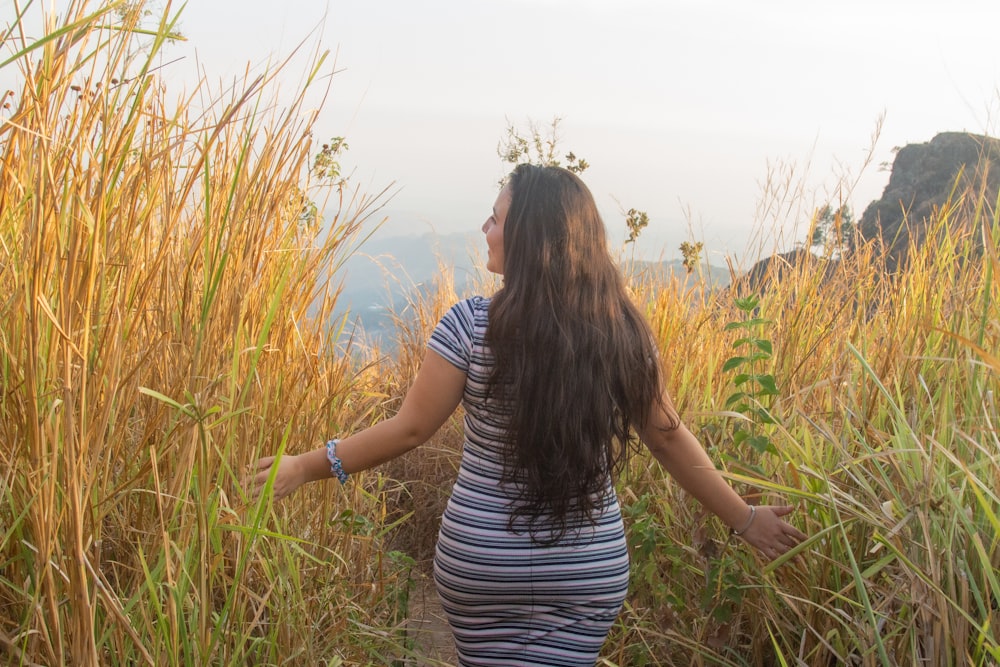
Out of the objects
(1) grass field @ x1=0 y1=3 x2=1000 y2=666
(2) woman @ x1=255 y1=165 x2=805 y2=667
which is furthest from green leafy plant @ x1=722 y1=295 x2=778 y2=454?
(2) woman @ x1=255 y1=165 x2=805 y2=667

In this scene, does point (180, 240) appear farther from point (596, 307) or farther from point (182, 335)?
point (596, 307)

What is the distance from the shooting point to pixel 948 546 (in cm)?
167

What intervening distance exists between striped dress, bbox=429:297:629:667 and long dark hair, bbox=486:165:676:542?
45 mm

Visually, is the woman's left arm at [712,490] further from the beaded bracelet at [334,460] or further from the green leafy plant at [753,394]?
the beaded bracelet at [334,460]

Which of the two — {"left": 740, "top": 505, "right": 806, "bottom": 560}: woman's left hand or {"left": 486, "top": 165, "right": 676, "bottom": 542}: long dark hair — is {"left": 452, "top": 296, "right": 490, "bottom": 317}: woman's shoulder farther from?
{"left": 740, "top": 505, "right": 806, "bottom": 560}: woman's left hand

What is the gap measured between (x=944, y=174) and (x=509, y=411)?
9963 mm

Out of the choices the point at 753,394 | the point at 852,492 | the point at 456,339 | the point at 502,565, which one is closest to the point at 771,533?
the point at 852,492

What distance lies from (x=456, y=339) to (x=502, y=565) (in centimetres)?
50

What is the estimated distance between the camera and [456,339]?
200cm

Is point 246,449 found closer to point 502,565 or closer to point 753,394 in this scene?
point 502,565

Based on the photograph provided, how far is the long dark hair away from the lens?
1.94 m

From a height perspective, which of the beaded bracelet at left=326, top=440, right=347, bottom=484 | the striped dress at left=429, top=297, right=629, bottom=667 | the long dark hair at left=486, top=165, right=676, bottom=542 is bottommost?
the striped dress at left=429, top=297, right=629, bottom=667

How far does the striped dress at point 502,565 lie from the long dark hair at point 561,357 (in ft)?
0.15

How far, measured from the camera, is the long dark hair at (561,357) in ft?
6.35
